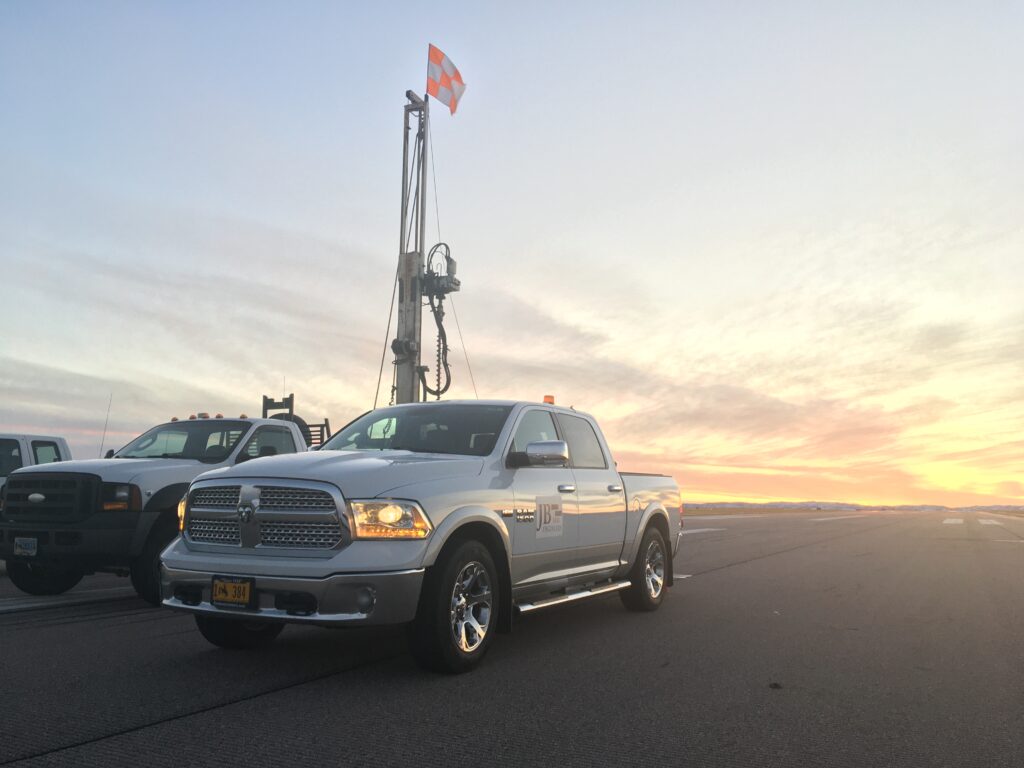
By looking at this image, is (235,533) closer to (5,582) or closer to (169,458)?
(169,458)

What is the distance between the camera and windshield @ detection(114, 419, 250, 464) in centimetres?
1059

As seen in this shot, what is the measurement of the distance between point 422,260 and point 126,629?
58.7 feet

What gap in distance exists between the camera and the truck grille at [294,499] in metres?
5.68

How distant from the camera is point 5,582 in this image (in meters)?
11.6

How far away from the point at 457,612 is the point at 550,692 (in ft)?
2.79

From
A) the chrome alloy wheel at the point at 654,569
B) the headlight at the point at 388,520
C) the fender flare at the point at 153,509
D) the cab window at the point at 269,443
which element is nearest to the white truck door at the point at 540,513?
the headlight at the point at 388,520

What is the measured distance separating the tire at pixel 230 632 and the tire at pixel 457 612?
5.23ft

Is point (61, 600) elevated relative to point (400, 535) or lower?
lower

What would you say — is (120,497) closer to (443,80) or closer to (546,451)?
(546,451)

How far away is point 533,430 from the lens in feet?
25.4

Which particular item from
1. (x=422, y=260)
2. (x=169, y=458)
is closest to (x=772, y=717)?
(x=169, y=458)

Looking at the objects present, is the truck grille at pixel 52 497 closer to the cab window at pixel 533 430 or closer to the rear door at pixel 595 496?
the cab window at pixel 533 430

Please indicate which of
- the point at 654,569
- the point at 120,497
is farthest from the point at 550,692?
the point at 120,497

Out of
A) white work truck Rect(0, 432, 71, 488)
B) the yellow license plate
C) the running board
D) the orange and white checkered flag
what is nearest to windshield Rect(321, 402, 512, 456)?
the running board
